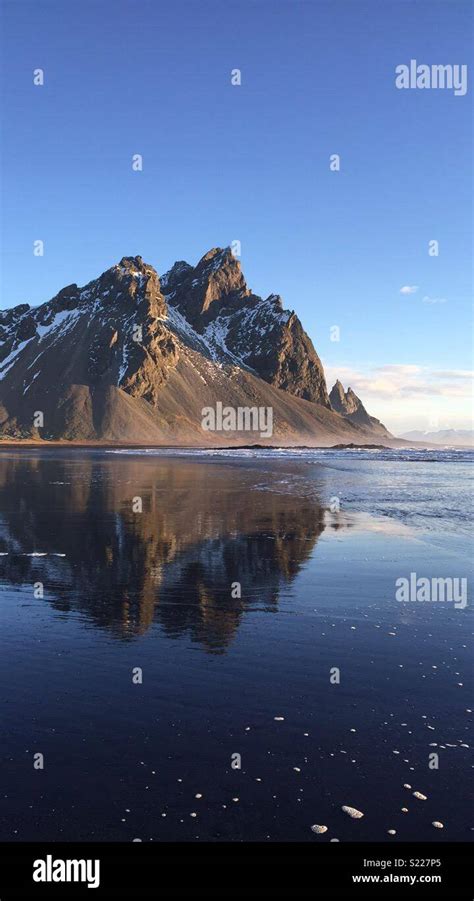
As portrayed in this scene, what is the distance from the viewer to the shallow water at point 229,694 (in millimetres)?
5965

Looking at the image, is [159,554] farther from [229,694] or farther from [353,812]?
[353,812]

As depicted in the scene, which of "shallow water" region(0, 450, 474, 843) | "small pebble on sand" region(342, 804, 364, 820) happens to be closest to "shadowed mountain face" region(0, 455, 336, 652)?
"shallow water" region(0, 450, 474, 843)

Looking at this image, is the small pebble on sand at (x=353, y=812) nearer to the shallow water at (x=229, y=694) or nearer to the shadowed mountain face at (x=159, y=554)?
the shallow water at (x=229, y=694)

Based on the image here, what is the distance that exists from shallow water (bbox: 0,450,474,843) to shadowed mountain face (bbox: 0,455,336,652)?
10 centimetres

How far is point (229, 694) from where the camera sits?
28.3ft

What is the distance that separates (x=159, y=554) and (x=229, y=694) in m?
10.7

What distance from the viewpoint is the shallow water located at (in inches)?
235

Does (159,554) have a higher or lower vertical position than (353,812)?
higher

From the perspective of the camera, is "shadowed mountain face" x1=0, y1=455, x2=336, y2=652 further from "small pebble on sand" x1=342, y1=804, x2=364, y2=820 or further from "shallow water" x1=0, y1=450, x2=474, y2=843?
"small pebble on sand" x1=342, y1=804, x2=364, y2=820

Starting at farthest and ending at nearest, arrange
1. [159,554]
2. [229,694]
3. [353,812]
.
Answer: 1. [159,554]
2. [229,694]
3. [353,812]

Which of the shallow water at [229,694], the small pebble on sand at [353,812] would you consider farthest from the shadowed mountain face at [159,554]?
the small pebble on sand at [353,812]

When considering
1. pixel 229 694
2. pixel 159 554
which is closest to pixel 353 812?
pixel 229 694

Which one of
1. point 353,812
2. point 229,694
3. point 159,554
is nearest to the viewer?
point 353,812

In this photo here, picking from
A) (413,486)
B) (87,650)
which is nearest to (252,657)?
(87,650)
